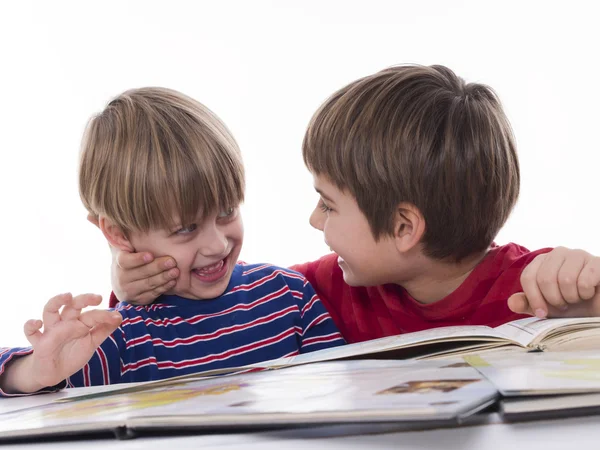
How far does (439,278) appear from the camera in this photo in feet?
3.66

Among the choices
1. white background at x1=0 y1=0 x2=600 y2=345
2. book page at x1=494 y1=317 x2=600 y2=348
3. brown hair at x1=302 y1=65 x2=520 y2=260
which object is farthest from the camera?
white background at x1=0 y1=0 x2=600 y2=345

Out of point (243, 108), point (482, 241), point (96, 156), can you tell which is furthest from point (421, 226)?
point (243, 108)

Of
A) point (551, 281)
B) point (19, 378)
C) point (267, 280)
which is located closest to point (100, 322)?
point (19, 378)

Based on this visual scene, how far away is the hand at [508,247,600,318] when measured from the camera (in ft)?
2.83

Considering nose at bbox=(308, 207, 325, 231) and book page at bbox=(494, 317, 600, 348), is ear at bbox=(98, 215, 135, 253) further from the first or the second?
book page at bbox=(494, 317, 600, 348)

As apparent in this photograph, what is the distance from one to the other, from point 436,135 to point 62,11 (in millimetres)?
1770

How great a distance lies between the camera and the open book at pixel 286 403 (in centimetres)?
44

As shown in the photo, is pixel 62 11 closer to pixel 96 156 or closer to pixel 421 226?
pixel 96 156

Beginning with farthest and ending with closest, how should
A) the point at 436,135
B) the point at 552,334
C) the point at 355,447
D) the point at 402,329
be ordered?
1. the point at 402,329
2. the point at 436,135
3. the point at 552,334
4. the point at 355,447

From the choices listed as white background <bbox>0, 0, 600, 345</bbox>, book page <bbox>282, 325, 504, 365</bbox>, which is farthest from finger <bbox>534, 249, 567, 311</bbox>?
white background <bbox>0, 0, 600, 345</bbox>

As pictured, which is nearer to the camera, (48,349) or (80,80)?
(48,349)

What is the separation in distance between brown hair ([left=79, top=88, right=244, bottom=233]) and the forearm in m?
0.26

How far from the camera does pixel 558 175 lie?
7.89 ft

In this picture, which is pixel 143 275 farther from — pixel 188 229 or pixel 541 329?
pixel 541 329
